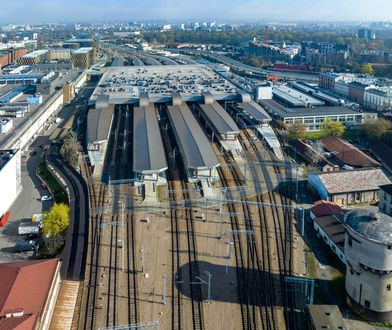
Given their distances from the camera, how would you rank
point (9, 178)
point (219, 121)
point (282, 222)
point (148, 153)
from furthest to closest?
point (219, 121) < point (148, 153) < point (9, 178) < point (282, 222)

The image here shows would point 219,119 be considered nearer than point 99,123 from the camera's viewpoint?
No

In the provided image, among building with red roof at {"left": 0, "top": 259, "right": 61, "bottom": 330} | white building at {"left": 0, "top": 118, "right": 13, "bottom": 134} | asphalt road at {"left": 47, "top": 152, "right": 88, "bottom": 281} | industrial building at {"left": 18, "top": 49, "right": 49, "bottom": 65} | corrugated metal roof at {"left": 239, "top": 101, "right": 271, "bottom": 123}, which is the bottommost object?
asphalt road at {"left": 47, "top": 152, "right": 88, "bottom": 281}

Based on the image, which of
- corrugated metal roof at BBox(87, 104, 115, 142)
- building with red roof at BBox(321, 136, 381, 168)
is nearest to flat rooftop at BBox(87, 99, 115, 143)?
corrugated metal roof at BBox(87, 104, 115, 142)

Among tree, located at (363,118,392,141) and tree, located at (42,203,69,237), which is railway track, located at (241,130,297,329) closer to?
tree, located at (363,118,392,141)

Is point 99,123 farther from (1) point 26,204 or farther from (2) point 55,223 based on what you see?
(2) point 55,223

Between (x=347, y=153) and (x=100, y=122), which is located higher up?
(x=100, y=122)

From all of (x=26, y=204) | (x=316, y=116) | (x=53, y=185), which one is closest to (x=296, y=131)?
(x=316, y=116)

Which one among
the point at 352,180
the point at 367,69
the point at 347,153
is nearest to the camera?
the point at 352,180

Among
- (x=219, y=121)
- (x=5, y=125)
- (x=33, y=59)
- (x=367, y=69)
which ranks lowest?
(x=219, y=121)
